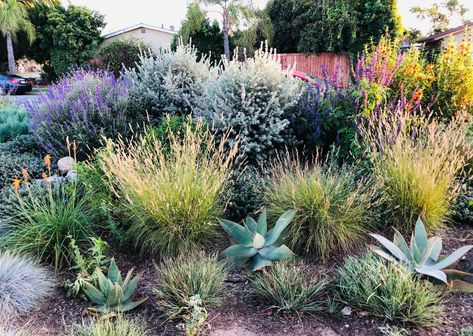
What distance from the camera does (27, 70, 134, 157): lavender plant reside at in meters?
5.52

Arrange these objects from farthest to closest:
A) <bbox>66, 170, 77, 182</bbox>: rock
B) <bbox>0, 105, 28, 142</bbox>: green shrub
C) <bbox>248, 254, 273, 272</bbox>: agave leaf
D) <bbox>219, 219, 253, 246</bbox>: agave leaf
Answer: <bbox>0, 105, 28, 142</bbox>: green shrub < <bbox>66, 170, 77, 182</bbox>: rock < <bbox>219, 219, 253, 246</bbox>: agave leaf < <bbox>248, 254, 273, 272</bbox>: agave leaf

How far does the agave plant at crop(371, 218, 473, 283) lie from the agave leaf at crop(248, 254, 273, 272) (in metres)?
0.79

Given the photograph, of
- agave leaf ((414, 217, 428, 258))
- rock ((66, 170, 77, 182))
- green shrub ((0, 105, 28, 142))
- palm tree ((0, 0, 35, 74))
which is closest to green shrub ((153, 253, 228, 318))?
agave leaf ((414, 217, 428, 258))

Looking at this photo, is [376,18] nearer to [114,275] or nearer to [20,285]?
[114,275]

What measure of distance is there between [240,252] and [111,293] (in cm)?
99

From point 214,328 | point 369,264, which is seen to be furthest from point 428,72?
point 214,328

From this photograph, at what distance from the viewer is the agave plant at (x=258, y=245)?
2947 millimetres

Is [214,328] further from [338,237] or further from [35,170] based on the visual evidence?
[35,170]

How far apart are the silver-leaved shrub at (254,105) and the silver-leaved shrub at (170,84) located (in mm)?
1012

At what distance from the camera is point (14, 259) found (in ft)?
9.37

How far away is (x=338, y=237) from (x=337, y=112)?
2269mm

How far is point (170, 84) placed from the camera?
607 centimetres

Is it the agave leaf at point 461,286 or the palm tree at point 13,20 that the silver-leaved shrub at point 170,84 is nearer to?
the agave leaf at point 461,286

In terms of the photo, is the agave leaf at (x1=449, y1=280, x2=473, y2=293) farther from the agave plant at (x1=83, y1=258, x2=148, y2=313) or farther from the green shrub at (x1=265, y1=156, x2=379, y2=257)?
the agave plant at (x1=83, y1=258, x2=148, y2=313)
